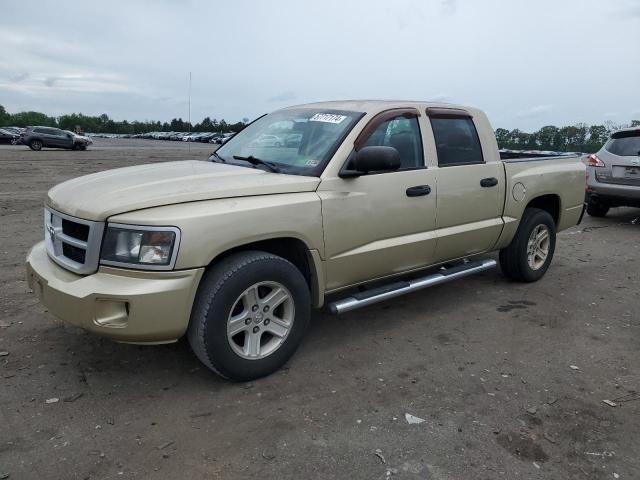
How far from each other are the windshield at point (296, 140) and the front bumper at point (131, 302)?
1238mm

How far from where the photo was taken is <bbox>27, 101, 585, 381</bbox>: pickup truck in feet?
9.95

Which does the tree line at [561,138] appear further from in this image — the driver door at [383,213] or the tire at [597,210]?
the driver door at [383,213]

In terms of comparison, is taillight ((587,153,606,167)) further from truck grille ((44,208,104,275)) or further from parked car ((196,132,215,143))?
parked car ((196,132,215,143))

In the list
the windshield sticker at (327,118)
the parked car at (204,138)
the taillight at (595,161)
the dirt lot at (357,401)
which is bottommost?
the dirt lot at (357,401)

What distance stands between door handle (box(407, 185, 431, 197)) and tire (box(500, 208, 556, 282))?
1.64 meters

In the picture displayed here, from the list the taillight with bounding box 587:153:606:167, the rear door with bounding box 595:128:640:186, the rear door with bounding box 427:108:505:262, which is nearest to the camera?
the rear door with bounding box 427:108:505:262

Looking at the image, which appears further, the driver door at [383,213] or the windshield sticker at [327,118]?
the windshield sticker at [327,118]

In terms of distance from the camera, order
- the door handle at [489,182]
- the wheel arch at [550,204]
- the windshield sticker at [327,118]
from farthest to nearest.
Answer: the wheel arch at [550,204] → the door handle at [489,182] → the windshield sticker at [327,118]

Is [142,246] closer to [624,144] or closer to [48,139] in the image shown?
[624,144]

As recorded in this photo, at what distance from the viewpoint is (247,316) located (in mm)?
3412

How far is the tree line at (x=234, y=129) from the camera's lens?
979 centimetres

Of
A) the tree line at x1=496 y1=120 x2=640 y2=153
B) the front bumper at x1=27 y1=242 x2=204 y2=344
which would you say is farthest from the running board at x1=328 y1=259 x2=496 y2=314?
the tree line at x1=496 y1=120 x2=640 y2=153

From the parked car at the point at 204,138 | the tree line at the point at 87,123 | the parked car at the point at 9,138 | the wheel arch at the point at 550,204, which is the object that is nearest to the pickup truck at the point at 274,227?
the wheel arch at the point at 550,204

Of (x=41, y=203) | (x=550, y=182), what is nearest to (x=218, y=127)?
(x=41, y=203)
